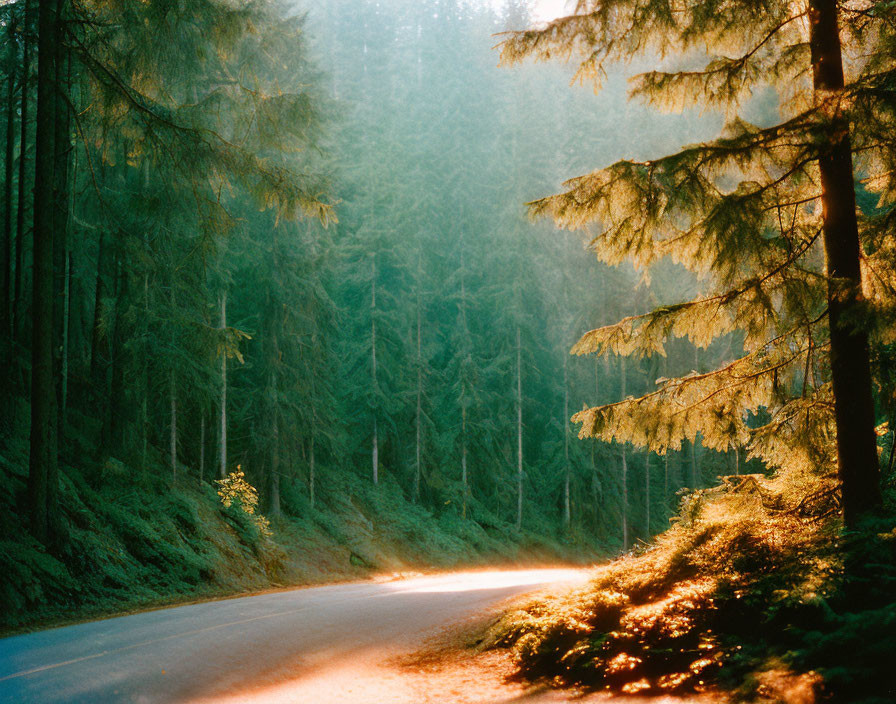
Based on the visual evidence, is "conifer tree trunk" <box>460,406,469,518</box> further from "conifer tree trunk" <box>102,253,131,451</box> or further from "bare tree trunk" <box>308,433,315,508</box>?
"conifer tree trunk" <box>102,253,131,451</box>

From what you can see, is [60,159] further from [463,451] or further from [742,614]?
[463,451]

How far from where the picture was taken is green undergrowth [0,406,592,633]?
9.10m

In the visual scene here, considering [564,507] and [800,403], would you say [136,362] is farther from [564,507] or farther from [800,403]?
[564,507]

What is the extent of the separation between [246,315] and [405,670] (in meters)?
19.1

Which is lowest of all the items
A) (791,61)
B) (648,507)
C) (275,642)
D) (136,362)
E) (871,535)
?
(648,507)

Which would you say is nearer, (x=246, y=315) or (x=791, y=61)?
(x=791, y=61)

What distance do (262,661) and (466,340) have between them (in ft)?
86.9

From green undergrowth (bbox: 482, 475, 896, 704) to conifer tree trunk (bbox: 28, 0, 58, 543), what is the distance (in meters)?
7.71

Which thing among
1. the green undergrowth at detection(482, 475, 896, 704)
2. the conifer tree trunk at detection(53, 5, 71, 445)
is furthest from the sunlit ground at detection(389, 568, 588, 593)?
the conifer tree trunk at detection(53, 5, 71, 445)

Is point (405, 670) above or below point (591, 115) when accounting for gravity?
below

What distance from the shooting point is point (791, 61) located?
619 centimetres

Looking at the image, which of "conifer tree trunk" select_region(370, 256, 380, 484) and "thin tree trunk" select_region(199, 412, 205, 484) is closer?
"thin tree trunk" select_region(199, 412, 205, 484)

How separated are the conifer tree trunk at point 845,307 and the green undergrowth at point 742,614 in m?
0.35

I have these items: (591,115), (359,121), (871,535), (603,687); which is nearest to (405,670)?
(603,687)
